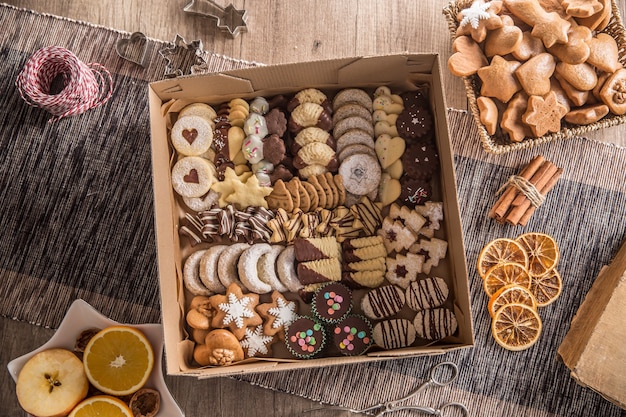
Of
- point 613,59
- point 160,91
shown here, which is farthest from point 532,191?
point 160,91

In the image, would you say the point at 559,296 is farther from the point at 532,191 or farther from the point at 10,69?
the point at 10,69

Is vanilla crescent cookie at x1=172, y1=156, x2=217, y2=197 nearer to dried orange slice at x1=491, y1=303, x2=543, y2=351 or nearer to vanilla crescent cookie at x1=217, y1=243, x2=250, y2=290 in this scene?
vanilla crescent cookie at x1=217, y1=243, x2=250, y2=290

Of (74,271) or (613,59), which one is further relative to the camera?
(74,271)

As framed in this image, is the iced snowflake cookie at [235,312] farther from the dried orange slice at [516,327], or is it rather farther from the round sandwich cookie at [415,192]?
the dried orange slice at [516,327]

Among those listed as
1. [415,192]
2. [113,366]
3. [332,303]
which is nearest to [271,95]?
[415,192]

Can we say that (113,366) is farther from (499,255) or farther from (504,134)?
(504,134)

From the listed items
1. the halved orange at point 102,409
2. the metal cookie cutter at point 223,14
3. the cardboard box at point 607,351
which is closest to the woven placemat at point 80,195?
the metal cookie cutter at point 223,14

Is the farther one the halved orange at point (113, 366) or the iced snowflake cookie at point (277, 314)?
the iced snowflake cookie at point (277, 314)
